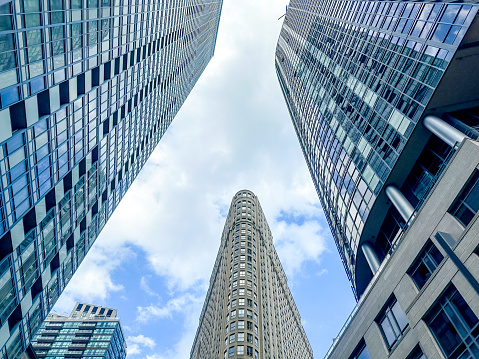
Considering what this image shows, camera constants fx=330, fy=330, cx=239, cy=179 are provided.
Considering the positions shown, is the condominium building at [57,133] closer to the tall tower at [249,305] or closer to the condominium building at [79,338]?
the tall tower at [249,305]

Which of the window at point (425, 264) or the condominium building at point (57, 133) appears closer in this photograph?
the window at point (425, 264)

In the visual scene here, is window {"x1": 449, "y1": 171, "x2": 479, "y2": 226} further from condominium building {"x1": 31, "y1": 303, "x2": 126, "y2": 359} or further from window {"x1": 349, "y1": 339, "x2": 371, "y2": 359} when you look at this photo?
condominium building {"x1": 31, "y1": 303, "x2": 126, "y2": 359}

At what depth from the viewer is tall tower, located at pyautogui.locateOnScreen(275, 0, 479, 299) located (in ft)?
89.6

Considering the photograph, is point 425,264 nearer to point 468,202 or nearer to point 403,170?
point 468,202

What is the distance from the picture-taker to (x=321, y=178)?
52312 mm

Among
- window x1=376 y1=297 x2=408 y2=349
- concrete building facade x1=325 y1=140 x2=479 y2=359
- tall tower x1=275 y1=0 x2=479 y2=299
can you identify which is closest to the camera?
concrete building facade x1=325 y1=140 x2=479 y2=359

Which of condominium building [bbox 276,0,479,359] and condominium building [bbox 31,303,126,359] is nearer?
condominium building [bbox 276,0,479,359]

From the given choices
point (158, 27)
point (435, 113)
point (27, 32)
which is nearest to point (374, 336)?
point (435, 113)

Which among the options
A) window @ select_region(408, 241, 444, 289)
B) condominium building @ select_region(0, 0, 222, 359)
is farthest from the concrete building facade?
condominium building @ select_region(0, 0, 222, 359)

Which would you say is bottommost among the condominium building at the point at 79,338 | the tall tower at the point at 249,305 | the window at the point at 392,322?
the condominium building at the point at 79,338

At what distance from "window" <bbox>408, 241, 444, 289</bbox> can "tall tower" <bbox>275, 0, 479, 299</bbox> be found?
18.9 ft

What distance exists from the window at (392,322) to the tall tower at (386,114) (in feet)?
24.5

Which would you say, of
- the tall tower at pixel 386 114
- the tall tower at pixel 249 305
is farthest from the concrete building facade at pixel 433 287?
the tall tower at pixel 249 305

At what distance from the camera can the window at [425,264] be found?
19.4 meters
